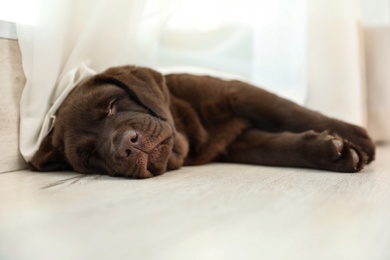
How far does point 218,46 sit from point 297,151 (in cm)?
139

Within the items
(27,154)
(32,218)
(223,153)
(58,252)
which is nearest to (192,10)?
(223,153)

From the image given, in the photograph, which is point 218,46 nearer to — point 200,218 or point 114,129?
point 114,129

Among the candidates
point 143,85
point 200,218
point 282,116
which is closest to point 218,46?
point 282,116

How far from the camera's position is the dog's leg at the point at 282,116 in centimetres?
177

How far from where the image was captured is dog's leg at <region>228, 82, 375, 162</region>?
1771mm

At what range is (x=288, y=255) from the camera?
2.61 feet

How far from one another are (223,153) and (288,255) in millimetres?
1239

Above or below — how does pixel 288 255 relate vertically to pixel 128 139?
above

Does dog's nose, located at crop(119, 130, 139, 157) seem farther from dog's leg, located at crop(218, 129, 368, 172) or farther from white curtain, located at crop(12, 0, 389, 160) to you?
dog's leg, located at crop(218, 129, 368, 172)

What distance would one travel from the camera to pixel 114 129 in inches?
62.5

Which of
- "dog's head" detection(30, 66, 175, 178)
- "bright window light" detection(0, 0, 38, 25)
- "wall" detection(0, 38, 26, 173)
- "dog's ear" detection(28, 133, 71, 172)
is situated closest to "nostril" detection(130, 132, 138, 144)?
"dog's head" detection(30, 66, 175, 178)

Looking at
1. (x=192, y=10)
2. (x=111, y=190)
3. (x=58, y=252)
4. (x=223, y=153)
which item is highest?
(x=192, y=10)

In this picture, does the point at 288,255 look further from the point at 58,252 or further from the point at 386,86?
the point at 386,86

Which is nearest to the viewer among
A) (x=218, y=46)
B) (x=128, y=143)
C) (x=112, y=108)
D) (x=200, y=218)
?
(x=200, y=218)
